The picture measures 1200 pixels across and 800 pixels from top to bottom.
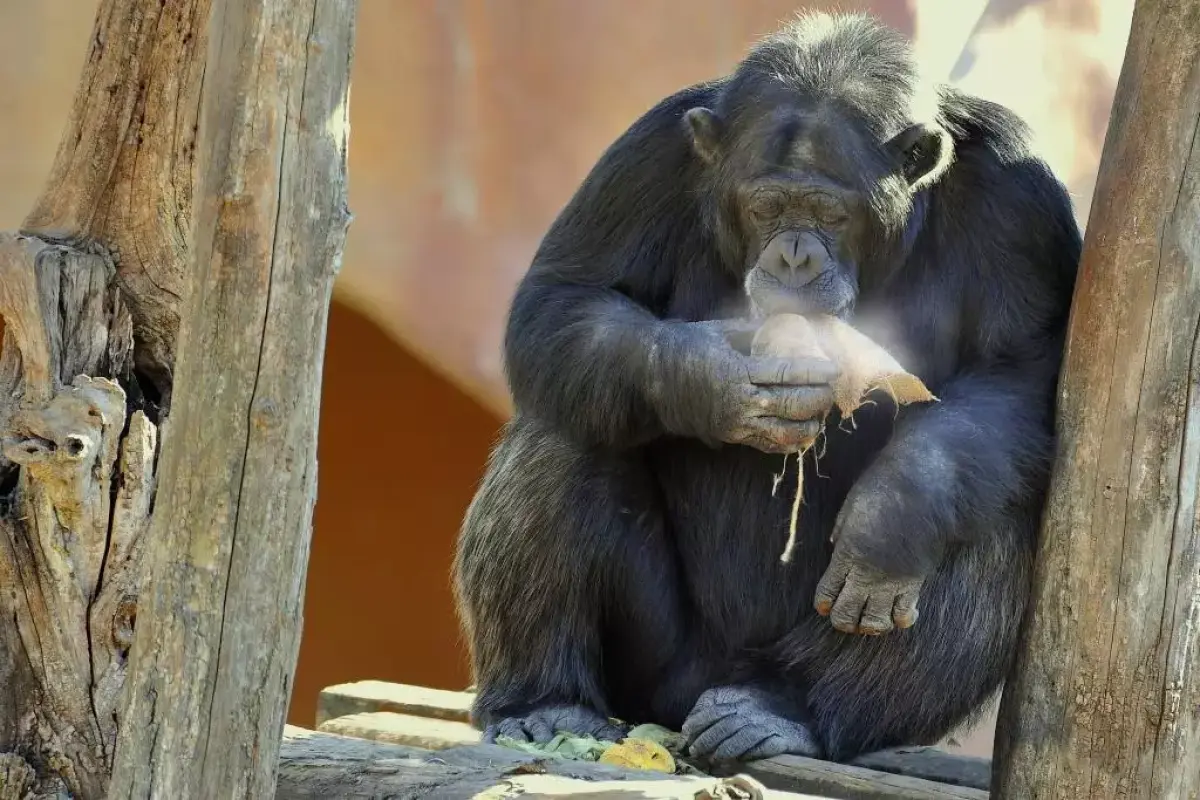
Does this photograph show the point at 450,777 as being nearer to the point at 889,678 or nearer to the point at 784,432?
the point at 784,432

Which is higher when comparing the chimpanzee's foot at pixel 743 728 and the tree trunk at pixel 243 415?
the tree trunk at pixel 243 415

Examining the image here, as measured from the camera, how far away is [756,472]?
4.73 meters

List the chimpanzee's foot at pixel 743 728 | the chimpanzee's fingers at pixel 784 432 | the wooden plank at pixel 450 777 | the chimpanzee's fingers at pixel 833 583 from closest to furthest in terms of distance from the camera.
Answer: the wooden plank at pixel 450 777 → the chimpanzee's fingers at pixel 784 432 → the chimpanzee's fingers at pixel 833 583 → the chimpanzee's foot at pixel 743 728

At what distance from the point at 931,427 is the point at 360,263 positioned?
419 centimetres

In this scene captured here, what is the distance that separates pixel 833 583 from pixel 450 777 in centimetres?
120

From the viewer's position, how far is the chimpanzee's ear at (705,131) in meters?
4.67

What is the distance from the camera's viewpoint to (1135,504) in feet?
12.1

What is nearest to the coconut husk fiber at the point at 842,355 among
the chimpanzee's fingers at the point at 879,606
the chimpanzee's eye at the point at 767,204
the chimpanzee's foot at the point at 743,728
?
the chimpanzee's fingers at the point at 879,606

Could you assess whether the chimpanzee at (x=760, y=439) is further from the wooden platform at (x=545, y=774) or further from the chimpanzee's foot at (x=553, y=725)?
the wooden platform at (x=545, y=774)

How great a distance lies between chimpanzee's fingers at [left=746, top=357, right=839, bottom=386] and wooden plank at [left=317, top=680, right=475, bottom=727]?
5.89ft

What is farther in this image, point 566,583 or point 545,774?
point 566,583

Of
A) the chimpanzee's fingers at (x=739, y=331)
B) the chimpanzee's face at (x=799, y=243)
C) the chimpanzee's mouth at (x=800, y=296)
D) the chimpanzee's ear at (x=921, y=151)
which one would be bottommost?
the chimpanzee's fingers at (x=739, y=331)

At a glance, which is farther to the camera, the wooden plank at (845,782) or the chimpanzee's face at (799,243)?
the chimpanzee's face at (799,243)

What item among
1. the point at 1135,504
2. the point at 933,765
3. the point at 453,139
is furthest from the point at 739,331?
the point at 453,139
